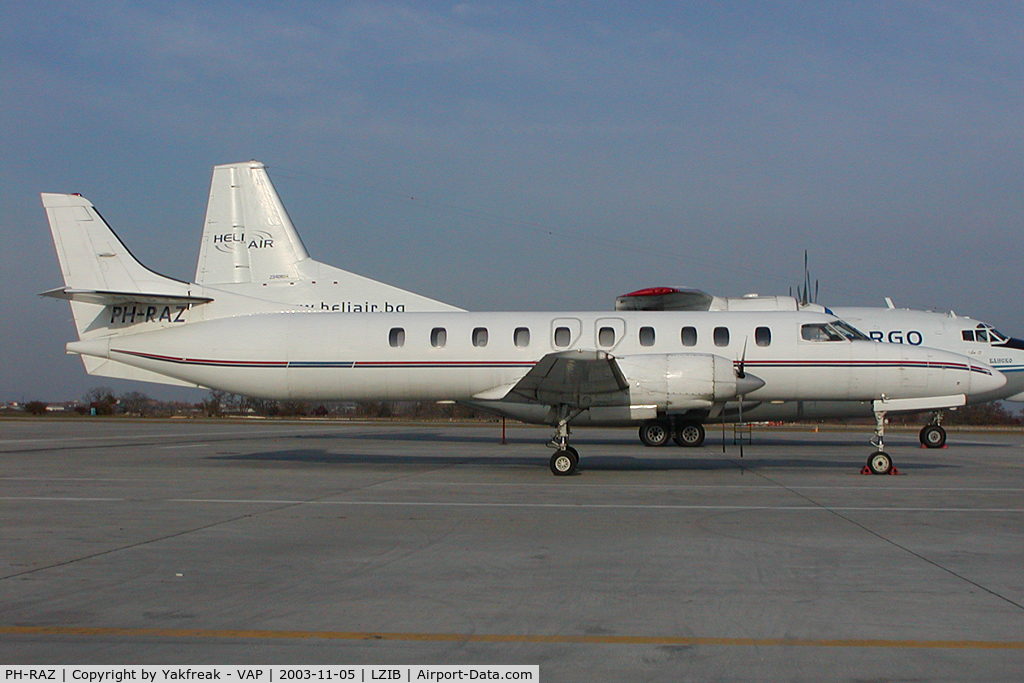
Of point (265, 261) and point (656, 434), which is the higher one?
point (265, 261)

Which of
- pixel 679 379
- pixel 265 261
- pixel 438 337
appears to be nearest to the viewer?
pixel 679 379

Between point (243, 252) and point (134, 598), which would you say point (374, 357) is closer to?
point (243, 252)

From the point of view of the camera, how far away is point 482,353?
630 inches

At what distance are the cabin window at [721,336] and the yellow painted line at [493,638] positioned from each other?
1116cm

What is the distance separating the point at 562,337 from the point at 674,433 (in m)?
7.92

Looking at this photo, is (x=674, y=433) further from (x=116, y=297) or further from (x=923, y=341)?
(x=116, y=297)

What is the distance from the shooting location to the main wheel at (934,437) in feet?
75.1

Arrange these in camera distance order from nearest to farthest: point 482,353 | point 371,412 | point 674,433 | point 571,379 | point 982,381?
point 571,379 → point 982,381 → point 482,353 → point 674,433 → point 371,412

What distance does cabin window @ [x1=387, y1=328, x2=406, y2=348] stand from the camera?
16.1m

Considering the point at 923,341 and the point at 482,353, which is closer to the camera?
the point at 482,353

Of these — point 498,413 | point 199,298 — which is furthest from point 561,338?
point 199,298

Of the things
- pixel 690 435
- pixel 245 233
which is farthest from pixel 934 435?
pixel 245 233

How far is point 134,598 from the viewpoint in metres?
5.80

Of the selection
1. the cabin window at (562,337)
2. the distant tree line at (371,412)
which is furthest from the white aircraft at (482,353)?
the distant tree line at (371,412)
